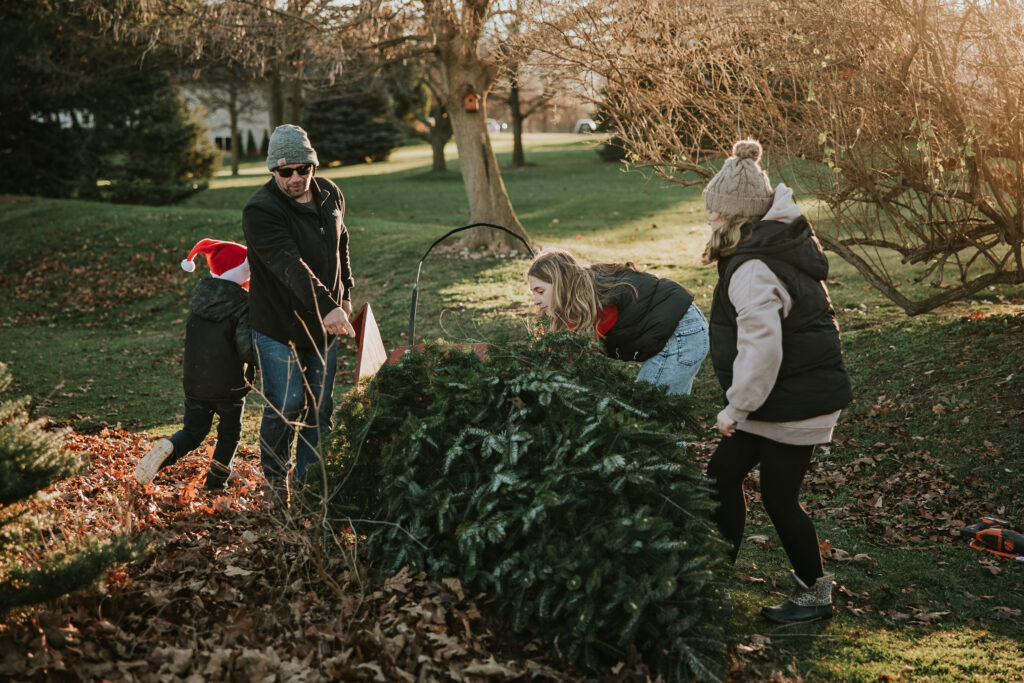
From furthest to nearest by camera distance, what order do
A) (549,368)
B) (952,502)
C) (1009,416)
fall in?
(1009,416) < (952,502) < (549,368)

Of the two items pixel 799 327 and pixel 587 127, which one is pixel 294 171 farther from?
pixel 587 127

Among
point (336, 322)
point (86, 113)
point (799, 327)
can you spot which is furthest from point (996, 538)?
point (86, 113)

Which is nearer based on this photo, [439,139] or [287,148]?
[287,148]

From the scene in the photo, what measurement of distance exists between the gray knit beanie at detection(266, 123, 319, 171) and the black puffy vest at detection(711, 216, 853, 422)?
2509 mm

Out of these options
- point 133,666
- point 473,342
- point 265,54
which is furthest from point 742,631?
point 265,54

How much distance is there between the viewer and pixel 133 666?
3119 millimetres

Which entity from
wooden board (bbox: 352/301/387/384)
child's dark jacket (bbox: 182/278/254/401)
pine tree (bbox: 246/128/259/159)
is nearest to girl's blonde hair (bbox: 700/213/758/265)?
wooden board (bbox: 352/301/387/384)

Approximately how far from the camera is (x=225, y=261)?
17.6ft

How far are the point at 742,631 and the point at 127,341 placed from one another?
1095 cm

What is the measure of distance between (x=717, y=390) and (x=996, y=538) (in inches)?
144

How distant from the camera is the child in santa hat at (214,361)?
16.8 feet

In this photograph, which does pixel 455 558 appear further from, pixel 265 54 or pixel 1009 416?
pixel 265 54

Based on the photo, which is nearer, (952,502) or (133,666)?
(133,666)

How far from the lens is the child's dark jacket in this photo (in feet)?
16.8
